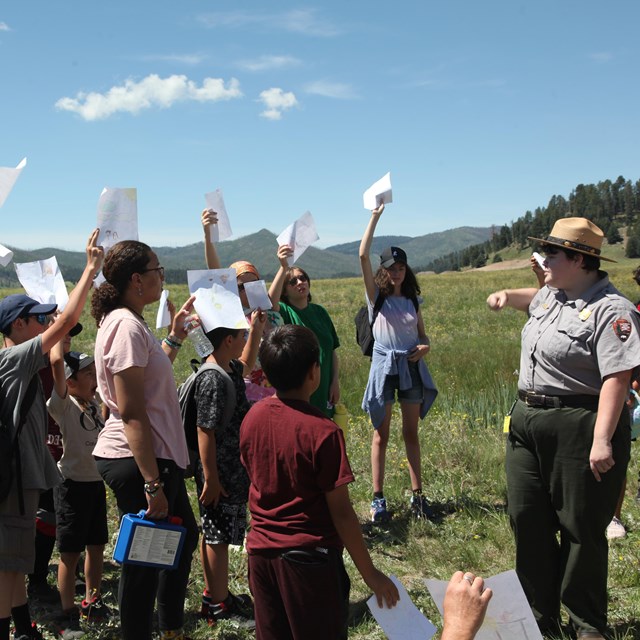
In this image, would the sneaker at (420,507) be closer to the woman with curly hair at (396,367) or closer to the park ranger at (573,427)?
the woman with curly hair at (396,367)

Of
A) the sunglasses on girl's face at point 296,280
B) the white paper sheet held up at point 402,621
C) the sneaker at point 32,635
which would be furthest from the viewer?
the sunglasses on girl's face at point 296,280

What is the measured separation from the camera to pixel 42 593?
4625 millimetres

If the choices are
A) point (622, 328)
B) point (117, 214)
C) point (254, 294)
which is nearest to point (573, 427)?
A: point (622, 328)

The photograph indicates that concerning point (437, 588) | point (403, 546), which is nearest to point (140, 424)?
point (437, 588)

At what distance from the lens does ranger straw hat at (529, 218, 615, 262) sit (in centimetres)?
365

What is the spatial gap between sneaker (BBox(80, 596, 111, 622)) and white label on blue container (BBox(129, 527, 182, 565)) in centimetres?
120

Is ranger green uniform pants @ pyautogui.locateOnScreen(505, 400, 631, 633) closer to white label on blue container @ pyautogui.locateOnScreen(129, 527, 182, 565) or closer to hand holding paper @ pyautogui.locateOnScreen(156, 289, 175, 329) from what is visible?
white label on blue container @ pyautogui.locateOnScreen(129, 527, 182, 565)

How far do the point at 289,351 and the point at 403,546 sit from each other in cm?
294

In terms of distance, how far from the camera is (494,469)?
21.6ft

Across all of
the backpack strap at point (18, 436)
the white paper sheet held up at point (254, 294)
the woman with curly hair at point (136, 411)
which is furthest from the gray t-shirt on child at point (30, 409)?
the white paper sheet held up at point (254, 294)

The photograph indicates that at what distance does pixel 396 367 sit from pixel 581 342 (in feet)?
7.79

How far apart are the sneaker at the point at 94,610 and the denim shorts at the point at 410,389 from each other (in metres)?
2.66

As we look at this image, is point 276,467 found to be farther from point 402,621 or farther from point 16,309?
point 16,309

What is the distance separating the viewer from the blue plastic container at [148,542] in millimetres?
3312
